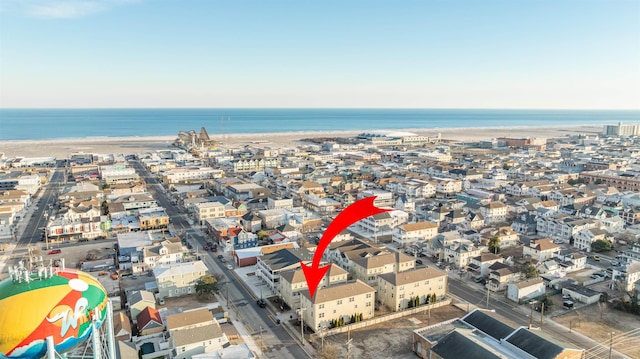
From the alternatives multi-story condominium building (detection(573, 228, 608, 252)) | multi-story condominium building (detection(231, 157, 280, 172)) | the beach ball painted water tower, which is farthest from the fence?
multi-story condominium building (detection(231, 157, 280, 172))

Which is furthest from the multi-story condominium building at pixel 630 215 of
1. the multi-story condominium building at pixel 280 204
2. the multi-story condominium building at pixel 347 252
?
the multi-story condominium building at pixel 280 204

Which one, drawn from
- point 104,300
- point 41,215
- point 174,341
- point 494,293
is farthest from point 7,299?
point 41,215

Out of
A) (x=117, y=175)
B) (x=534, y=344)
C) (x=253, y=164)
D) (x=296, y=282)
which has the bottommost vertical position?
(x=296, y=282)

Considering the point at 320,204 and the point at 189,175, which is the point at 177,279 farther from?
the point at 189,175

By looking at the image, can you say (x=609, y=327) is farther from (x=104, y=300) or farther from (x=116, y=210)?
(x=116, y=210)

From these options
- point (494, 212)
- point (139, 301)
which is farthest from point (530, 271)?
point (139, 301)

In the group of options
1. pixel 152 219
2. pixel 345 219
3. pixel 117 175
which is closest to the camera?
pixel 345 219

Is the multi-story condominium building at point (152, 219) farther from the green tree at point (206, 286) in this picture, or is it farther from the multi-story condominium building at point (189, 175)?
the multi-story condominium building at point (189, 175)

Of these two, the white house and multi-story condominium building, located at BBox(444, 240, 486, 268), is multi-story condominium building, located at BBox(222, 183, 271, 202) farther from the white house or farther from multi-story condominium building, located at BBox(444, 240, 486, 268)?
the white house
